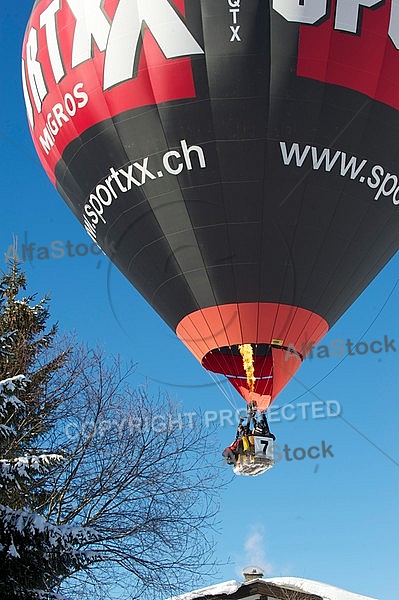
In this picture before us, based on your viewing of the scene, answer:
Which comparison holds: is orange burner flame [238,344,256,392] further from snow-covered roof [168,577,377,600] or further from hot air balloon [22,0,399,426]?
snow-covered roof [168,577,377,600]

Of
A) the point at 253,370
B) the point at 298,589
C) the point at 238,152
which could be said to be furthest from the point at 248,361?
the point at 298,589

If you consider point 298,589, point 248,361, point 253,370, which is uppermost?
point 248,361

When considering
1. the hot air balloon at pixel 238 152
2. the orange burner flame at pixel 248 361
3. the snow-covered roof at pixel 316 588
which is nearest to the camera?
the hot air balloon at pixel 238 152

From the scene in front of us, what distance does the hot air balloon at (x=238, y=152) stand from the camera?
12.6 m

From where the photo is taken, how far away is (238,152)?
505 inches

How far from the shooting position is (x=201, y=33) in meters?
12.6

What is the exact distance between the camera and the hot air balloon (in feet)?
41.3

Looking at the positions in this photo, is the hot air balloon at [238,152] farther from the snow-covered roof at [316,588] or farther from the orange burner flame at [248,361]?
the snow-covered roof at [316,588]

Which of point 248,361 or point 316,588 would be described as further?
point 316,588

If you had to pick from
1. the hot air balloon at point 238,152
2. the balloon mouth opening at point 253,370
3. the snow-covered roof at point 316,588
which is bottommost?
the snow-covered roof at point 316,588

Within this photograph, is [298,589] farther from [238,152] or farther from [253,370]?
[238,152]

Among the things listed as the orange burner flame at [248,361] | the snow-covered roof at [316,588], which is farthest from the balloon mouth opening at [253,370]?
the snow-covered roof at [316,588]

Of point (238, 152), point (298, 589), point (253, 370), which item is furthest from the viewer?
point (298, 589)

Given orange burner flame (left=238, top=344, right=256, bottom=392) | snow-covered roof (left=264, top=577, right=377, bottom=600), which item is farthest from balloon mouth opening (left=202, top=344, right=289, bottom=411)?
snow-covered roof (left=264, top=577, right=377, bottom=600)
